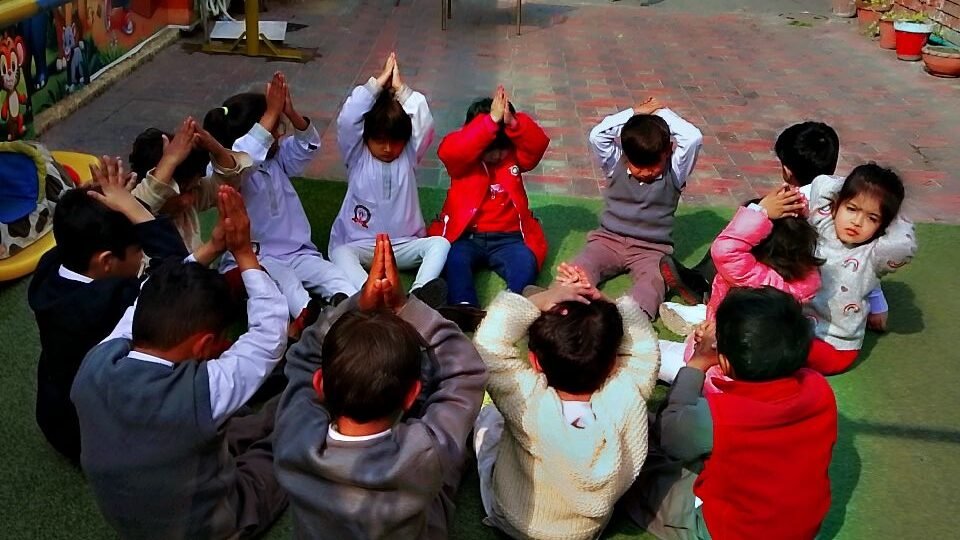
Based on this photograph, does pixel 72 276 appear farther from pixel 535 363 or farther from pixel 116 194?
pixel 535 363

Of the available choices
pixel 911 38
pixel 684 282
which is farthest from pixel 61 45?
pixel 911 38

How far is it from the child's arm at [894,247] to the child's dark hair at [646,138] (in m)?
0.93

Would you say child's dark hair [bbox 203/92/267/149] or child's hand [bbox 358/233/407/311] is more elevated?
child's hand [bbox 358/233/407/311]

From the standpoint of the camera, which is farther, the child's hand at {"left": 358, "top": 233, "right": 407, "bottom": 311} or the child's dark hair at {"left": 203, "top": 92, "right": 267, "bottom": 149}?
the child's dark hair at {"left": 203, "top": 92, "right": 267, "bottom": 149}

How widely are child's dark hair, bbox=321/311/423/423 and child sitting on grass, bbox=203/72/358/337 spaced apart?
1.46 m

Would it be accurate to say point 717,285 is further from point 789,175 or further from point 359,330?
point 359,330

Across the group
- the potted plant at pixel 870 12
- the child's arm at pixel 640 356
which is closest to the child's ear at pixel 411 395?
the child's arm at pixel 640 356

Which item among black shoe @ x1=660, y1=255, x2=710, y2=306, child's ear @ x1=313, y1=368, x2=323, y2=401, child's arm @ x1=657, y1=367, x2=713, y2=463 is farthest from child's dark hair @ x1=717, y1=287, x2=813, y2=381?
black shoe @ x1=660, y1=255, x2=710, y2=306

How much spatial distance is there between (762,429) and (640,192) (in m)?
1.82

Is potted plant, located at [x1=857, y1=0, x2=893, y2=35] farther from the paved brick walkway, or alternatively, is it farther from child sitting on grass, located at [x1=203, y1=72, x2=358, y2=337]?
child sitting on grass, located at [x1=203, y1=72, x2=358, y2=337]

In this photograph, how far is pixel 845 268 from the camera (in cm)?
322

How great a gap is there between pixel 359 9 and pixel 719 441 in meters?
8.30

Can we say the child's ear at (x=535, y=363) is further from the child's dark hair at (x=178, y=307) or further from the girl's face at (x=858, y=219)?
the girl's face at (x=858, y=219)

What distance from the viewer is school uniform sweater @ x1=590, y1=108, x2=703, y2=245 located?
3.79 m
